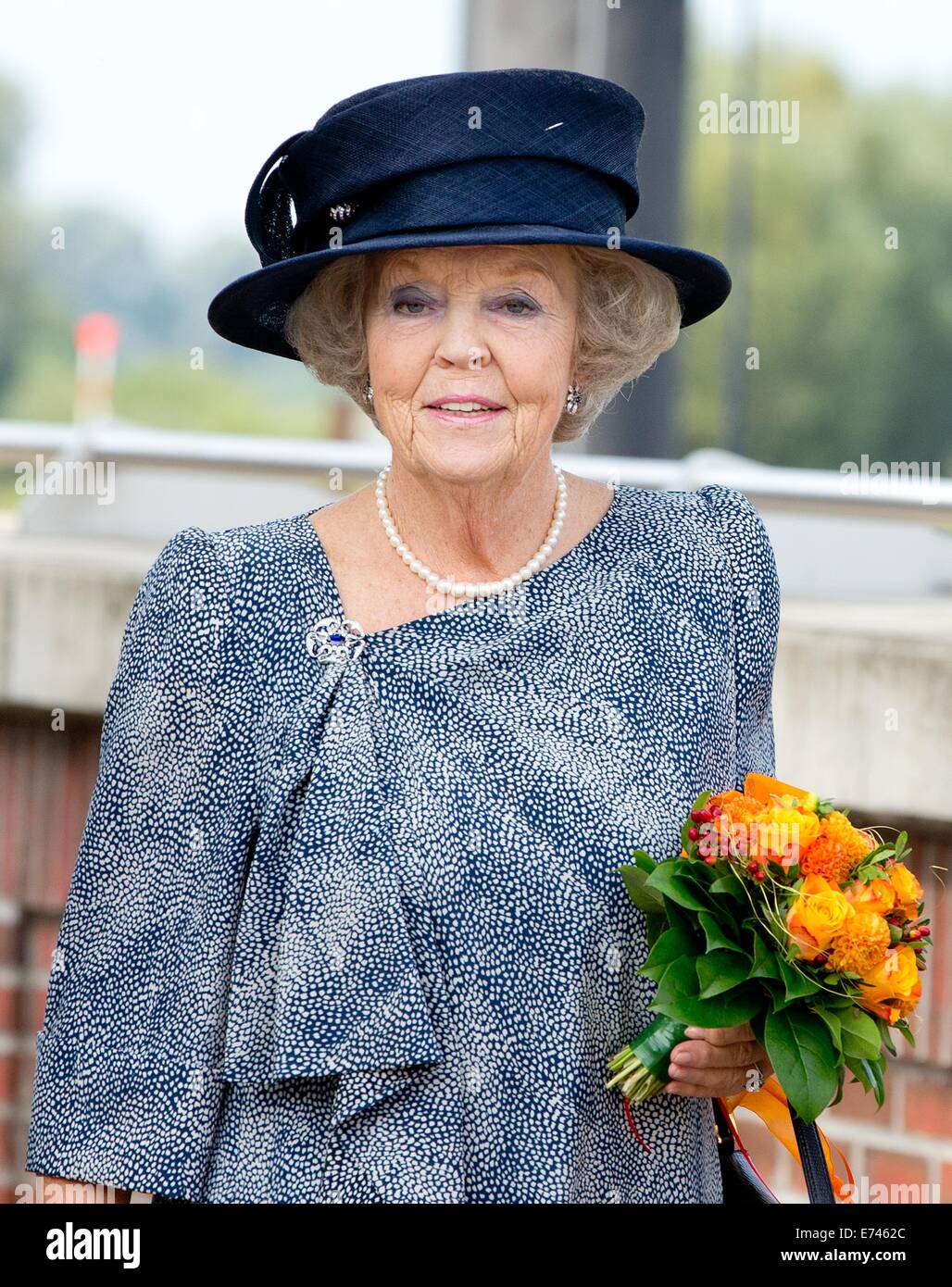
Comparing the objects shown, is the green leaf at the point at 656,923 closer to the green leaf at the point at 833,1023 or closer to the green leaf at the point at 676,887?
the green leaf at the point at 676,887

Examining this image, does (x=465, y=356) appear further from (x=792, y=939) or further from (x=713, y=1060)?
(x=713, y=1060)

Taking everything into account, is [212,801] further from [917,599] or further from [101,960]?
[917,599]

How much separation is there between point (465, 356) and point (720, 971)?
0.87 meters

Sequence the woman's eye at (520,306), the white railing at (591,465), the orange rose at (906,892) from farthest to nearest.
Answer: the white railing at (591,465) → the woman's eye at (520,306) → the orange rose at (906,892)

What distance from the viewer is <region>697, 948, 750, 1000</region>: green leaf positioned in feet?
6.45

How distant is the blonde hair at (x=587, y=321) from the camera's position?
237 cm

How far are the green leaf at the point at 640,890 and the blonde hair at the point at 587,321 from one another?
770 mm

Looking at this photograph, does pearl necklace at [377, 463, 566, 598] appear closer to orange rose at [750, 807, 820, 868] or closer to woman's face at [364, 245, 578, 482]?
woman's face at [364, 245, 578, 482]

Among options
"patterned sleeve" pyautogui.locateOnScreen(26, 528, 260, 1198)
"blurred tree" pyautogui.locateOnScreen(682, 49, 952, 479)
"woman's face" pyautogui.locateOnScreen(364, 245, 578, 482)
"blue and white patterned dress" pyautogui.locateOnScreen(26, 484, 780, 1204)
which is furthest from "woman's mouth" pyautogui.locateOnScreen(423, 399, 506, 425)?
"blurred tree" pyautogui.locateOnScreen(682, 49, 952, 479)

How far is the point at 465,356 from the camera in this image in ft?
7.19

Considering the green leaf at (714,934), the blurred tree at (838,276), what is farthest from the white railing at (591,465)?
the blurred tree at (838,276)

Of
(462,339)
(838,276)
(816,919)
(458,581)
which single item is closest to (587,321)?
(462,339)

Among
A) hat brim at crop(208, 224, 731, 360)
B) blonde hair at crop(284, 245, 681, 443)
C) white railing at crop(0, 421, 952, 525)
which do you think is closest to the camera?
hat brim at crop(208, 224, 731, 360)

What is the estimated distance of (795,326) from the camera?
23.5 metres
